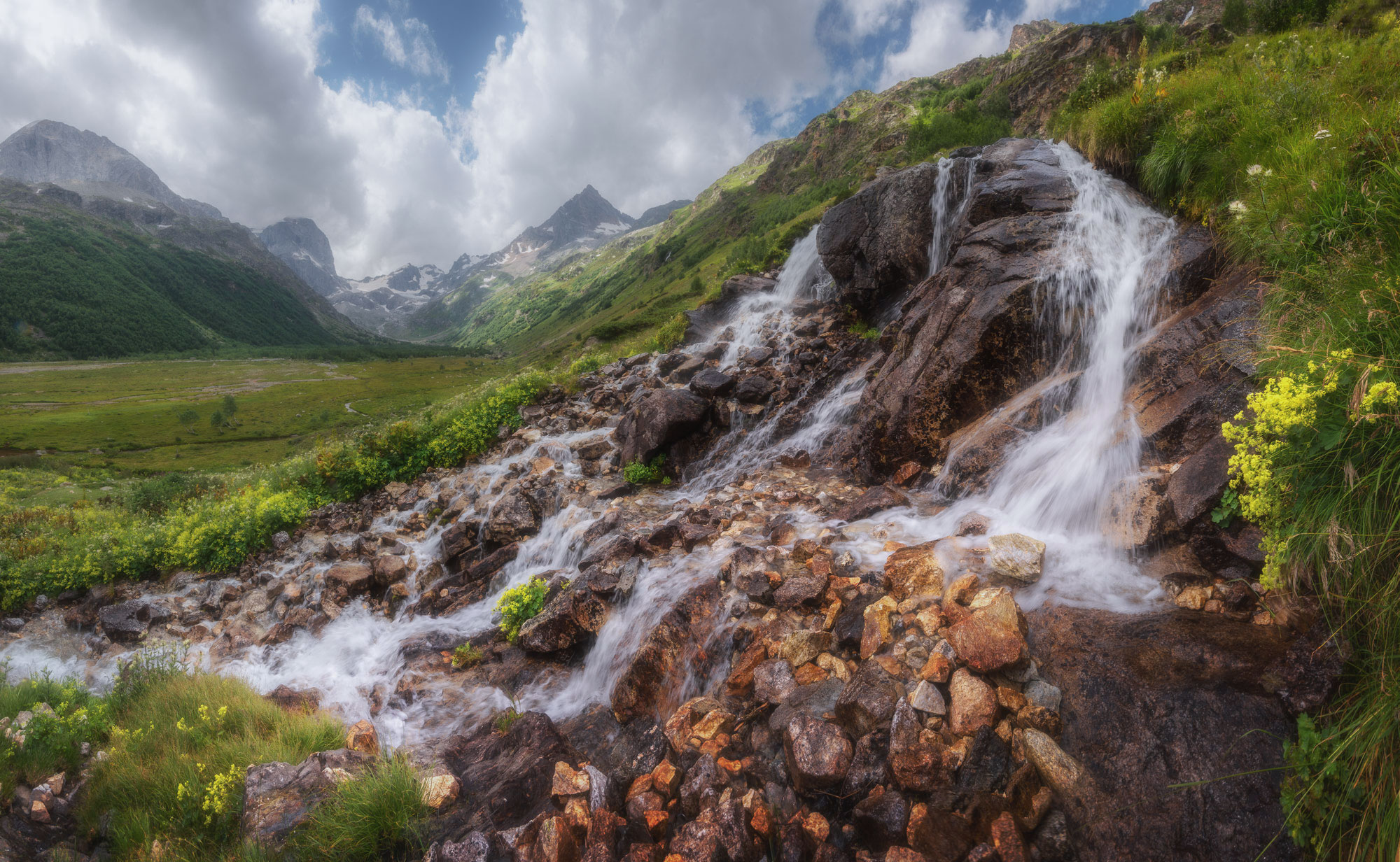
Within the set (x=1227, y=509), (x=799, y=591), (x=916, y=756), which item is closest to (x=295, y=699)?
(x=799, y=591)

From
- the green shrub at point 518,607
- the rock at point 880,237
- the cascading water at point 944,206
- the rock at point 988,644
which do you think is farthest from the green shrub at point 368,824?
the rock at point 880,237

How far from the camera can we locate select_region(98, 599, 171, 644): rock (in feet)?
37.9

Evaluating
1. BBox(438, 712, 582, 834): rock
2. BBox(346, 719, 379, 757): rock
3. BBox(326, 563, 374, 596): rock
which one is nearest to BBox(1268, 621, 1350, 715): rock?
BBox(438, 712, 582, 834): rock

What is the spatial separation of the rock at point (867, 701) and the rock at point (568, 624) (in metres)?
4.58

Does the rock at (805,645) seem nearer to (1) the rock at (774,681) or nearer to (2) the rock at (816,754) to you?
(1) the rock at (774,681)

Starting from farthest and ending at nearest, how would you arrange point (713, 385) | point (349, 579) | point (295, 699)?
point (713, 385), point (349, 579), point (295, 699)

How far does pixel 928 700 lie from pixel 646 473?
10648 millimetres

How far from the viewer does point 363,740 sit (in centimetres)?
604

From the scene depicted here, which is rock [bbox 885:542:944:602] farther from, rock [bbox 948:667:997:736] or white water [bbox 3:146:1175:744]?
rock [bbox 948:667:997:736]

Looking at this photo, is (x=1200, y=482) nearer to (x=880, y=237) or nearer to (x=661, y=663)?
(x=661, y=663)

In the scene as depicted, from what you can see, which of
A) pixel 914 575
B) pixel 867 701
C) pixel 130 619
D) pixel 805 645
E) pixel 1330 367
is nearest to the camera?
pixel 1330 367

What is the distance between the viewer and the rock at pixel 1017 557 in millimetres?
5711

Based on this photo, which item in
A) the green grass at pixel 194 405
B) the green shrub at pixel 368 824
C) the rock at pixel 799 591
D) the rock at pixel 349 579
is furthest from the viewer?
the green grass at pixel 194 405

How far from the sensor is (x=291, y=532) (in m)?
14.6
